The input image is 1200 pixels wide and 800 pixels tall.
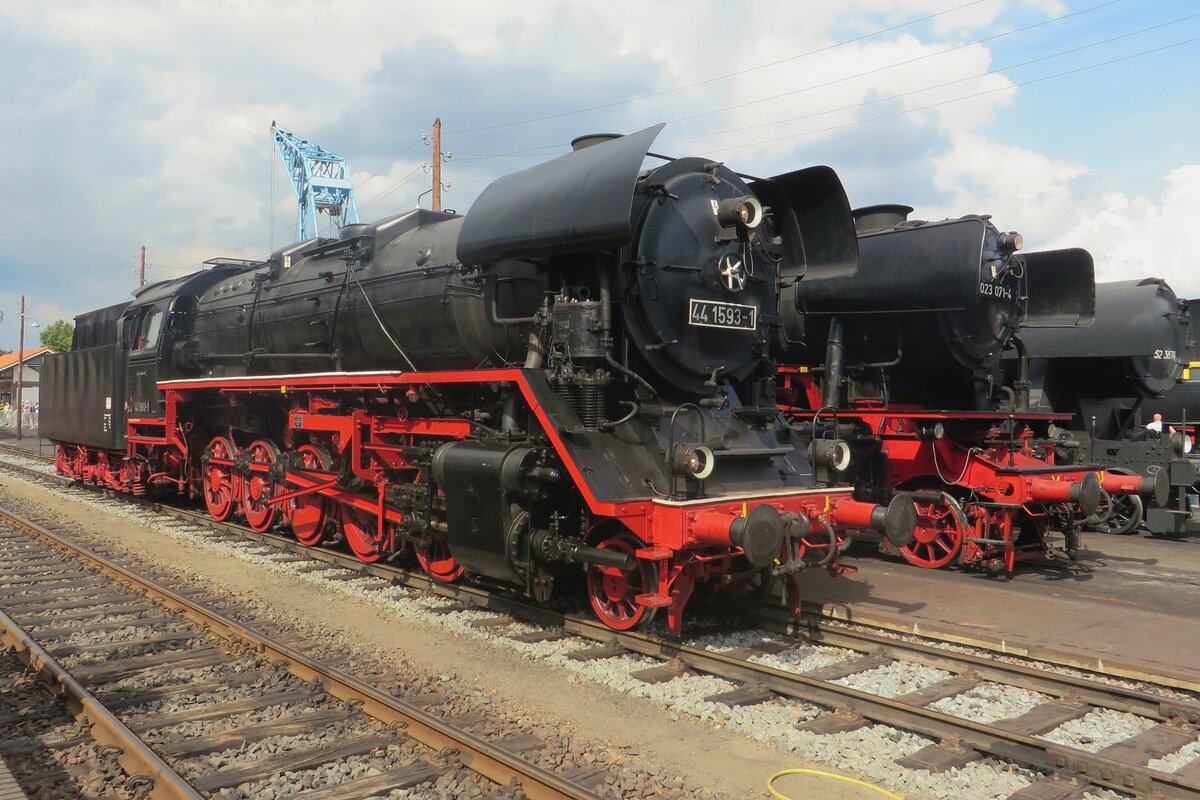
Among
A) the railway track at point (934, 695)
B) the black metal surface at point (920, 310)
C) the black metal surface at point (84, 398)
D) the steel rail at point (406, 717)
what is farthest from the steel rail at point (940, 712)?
the black metal surface at point (84, 398)

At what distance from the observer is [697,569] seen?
5.71m

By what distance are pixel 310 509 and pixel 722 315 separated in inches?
211

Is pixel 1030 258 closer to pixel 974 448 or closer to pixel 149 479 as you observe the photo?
pixel 974 448

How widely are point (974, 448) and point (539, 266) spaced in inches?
211

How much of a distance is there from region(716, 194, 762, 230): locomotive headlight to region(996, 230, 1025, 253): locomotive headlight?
419 cm

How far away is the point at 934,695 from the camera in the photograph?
196 inches

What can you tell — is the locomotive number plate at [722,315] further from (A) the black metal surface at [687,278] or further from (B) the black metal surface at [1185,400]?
(B) the black metal surface at [1185,400]

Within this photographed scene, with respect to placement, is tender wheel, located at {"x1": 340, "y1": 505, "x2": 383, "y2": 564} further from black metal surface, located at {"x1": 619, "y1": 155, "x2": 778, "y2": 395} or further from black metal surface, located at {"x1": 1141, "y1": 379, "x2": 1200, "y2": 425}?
black metal surface, located at {"x1": 1141, "y1": 379, "x2": 1200, "y2": 425}

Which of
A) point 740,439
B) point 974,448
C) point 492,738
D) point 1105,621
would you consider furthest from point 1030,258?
point 492,738

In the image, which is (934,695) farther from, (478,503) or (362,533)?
(362,533)

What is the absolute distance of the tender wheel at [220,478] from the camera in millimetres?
10906

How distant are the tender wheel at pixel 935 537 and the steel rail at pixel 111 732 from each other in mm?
7365

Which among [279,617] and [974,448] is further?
[974,448]

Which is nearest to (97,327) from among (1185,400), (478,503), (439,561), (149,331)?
(149,331)
